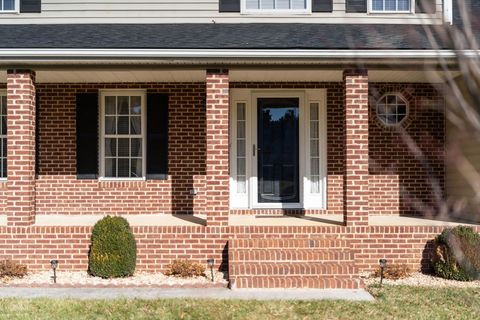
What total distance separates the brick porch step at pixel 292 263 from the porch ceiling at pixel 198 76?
2.74 meters

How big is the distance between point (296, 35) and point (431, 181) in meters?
3.87

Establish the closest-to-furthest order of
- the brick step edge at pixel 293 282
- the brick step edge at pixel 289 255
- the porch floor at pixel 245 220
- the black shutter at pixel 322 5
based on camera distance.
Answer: the brick step edge at pixel 293 282 < the brick step edge at pixel 289 255 < the porch floor at pixel 245 220 < the black shutter at pixel 322 5

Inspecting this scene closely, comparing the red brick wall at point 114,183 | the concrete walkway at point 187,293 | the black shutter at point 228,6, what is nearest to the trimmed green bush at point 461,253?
the concrete walkway at point 187,293

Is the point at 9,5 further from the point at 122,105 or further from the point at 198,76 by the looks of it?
the point at 198,76

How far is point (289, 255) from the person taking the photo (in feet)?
23.7

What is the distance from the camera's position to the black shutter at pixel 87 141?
9578 mm

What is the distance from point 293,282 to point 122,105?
5012 millimetres

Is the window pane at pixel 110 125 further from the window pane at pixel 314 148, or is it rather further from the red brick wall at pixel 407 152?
the red brick wall at pixel 407 152

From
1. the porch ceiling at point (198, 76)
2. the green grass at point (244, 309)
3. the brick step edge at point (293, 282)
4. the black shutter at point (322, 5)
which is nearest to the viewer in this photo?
the green grass at point (244, 309)

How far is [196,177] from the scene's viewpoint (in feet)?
32.1

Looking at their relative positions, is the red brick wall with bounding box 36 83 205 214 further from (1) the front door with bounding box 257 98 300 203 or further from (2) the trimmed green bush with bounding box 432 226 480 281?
(2) the trimmed green bush with bounding box 432 226 480 281

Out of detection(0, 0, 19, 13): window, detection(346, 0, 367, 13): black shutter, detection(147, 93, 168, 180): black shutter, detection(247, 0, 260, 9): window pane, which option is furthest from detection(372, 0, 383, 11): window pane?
detection(0, 0, 19, 13): window

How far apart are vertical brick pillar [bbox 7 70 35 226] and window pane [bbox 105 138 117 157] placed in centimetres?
207

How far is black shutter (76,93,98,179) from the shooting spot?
9.58 meters
